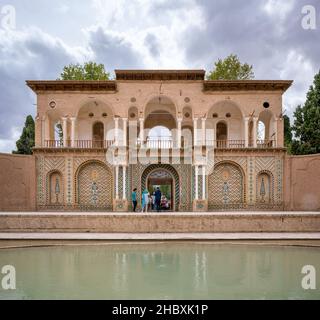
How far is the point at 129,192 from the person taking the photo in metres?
17.3

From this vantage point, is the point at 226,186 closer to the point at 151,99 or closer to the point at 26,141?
the point at 151,99

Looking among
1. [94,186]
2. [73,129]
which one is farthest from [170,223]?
[73,129]

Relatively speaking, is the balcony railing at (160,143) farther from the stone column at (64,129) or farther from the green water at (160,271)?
the green water at (160,271)

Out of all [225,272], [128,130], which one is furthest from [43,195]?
[225,272]

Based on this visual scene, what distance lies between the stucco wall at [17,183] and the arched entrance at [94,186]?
2.62m

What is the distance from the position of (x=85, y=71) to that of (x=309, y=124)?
17204 millimetres

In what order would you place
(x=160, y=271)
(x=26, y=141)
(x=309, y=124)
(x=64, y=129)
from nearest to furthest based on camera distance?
(x=160, y=271), (x=64, y=129), (x=309, y=124), (x=26, y=141)

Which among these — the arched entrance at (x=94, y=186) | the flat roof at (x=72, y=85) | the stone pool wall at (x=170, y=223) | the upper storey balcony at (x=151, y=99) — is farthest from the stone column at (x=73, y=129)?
the stone pool wall at (x=170, y=223)

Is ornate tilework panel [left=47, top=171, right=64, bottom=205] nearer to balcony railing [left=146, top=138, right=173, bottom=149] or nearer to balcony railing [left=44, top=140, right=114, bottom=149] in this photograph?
balcony railing [left=44, top=140, right=114, bottom=149]

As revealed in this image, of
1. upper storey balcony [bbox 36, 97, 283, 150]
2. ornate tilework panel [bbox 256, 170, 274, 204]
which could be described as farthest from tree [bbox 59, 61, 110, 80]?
ornate tilework panel [bbox 256, 170, 274, 204]

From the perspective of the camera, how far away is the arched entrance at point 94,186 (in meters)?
17.6

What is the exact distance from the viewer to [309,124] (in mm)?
21031
